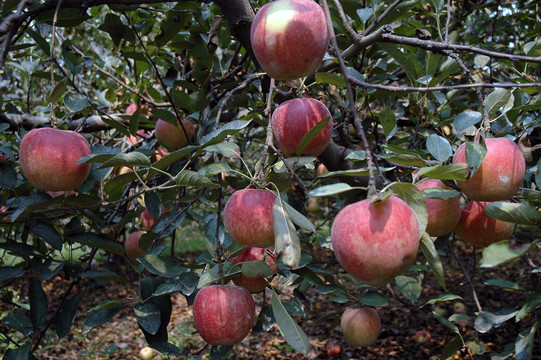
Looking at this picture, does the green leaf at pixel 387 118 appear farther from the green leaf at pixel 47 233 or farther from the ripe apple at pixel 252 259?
the green leaf at pixel 47 233

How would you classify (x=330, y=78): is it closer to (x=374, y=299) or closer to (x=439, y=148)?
(x=439, y=148)

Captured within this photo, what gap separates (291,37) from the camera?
731 mm

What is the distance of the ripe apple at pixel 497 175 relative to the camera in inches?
31.1

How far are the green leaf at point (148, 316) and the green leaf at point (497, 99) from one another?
38.3 inches

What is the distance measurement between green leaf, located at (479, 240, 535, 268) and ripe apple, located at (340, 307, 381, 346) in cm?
139

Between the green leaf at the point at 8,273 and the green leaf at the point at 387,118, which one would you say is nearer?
the green leaf at the point at 387,118

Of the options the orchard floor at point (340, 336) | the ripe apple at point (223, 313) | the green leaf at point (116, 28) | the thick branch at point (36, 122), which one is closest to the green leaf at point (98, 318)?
the ripe apple at point (223, 313)

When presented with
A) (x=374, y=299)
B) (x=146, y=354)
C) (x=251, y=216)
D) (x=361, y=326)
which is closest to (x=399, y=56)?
(x=251, y=216)

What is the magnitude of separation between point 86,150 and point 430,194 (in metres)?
0.83

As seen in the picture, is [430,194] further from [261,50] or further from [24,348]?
[24,348]

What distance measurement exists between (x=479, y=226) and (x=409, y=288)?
44cm

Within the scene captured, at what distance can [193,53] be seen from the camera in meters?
1.50

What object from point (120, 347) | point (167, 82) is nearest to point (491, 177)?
point (167, 82)

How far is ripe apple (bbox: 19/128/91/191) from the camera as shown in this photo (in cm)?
99
